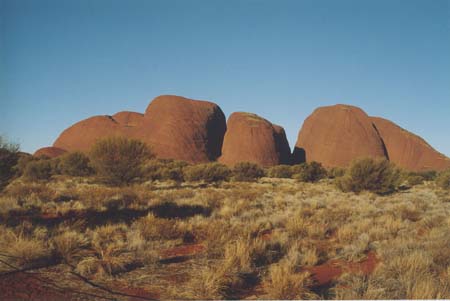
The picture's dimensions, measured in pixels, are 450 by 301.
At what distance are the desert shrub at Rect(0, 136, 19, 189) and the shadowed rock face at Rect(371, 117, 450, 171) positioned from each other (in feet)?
227

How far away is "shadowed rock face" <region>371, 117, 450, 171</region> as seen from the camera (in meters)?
63.5

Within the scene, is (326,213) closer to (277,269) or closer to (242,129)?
(277,269)

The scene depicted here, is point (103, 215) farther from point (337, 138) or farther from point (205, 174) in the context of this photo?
point (337, 138)

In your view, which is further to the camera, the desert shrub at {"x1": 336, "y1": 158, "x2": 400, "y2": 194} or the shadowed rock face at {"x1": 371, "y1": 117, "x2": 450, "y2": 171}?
the shadowed rock face at {"x1": 371, "y1": 117, "x2": 450, "y2": 171}

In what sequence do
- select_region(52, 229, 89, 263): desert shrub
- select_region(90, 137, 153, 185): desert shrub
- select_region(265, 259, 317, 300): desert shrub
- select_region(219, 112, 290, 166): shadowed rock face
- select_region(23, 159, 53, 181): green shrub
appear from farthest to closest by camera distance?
select_region(219, 112, 290, 166): shadowed rock face → select_region(23, 159, 53, 181): green shrub → select_region(90, 137, 153, 185): desert shrub → select_region(52, 229, 89, 263): desert shrub → select_region(265, 259, 317, 300): desert shrub

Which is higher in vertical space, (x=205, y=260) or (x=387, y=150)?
(x=387, y=150)

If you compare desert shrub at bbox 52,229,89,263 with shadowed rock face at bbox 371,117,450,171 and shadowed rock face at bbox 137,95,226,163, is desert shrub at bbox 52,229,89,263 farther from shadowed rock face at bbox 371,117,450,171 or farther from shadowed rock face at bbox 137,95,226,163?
shadowed rock face at bbox 371,117,450,171

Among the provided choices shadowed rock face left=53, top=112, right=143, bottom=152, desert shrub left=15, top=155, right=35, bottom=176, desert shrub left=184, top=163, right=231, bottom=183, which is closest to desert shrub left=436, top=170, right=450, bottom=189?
desert shrub left=184, top=163, right=231, bottom=183

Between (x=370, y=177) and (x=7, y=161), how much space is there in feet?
57.9

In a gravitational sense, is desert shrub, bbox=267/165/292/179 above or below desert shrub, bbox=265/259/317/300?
above

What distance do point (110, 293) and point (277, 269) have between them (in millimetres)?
2081

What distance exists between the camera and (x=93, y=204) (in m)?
9.74

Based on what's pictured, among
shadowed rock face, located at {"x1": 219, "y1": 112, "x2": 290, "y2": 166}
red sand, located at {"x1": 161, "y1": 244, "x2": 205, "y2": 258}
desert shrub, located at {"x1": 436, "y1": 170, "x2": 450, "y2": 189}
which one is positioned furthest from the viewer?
shadowed rock face, located at {"x1": 219, "y1": 112, "x2": 290, "y2": 166}

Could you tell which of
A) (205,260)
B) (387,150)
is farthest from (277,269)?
(387,150)
